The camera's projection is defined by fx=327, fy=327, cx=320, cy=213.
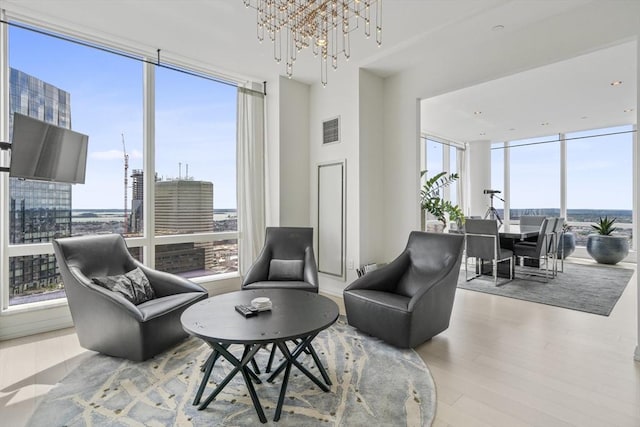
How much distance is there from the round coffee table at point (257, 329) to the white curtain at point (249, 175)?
2219mm

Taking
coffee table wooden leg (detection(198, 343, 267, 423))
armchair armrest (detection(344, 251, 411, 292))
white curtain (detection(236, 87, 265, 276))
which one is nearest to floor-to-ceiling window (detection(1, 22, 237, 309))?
white curtain (detection(236, 87, 265, 276))

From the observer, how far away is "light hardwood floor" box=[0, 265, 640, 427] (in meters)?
1.98

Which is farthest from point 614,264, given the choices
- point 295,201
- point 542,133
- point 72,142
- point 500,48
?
point 72,142

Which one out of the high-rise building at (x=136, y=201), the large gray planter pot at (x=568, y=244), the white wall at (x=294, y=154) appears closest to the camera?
the high-rise building at (x=136, y=201)

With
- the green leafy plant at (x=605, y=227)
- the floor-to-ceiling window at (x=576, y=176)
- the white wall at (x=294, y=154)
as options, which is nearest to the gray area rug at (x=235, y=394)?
the white wall at (x=294, y=154)

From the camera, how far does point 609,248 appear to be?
6758 millimetres

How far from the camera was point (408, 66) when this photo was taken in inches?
173

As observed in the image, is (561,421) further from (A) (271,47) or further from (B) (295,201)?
(A) (271,47)

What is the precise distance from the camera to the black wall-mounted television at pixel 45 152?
253 cm

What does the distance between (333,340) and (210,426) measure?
1370mm

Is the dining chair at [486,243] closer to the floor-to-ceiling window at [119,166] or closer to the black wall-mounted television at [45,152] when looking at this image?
the floor-to-ceiling window at [119,166]

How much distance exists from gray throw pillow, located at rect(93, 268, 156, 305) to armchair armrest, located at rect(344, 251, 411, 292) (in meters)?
1.89

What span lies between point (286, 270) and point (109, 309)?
5.89 feet

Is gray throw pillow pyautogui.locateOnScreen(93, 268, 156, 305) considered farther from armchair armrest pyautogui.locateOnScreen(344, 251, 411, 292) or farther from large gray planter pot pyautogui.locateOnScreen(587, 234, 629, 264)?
large gray planter pot pyautogui.locateOnScreen(587, 234, 629, 264)
